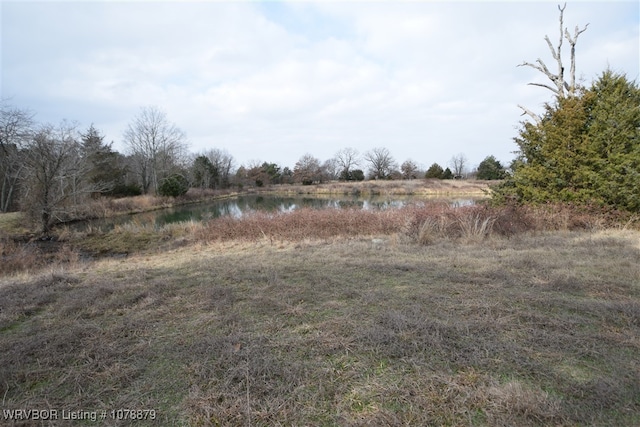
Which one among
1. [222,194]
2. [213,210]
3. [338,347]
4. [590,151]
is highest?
[590,151]

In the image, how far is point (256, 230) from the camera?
39.3 feet

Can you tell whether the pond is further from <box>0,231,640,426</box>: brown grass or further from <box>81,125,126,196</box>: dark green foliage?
<box>0,231,640,426</box>: brown grass

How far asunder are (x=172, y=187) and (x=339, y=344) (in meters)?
33.1

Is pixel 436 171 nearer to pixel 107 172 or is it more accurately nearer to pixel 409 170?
pixel 409 170

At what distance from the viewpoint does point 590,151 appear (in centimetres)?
1032

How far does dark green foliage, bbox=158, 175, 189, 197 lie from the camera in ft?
103

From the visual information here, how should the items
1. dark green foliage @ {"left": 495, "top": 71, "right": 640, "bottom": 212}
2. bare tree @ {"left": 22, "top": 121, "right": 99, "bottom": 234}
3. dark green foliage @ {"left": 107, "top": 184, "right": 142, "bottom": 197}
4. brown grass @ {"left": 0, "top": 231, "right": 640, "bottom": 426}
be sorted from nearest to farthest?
brown grass @ {"left": 0, "top": 231, "right": 640, "bottom": 426} → dark green foliage @ {"left": 495, "top": 71, "right": 640, "bottom": 212} → bare tree @ {"left": 22, "top": 121, "right": 99, "bottom": 234} → dark green foliage @ {"left": 107, "top": 184, "right": 142, "bottom": 197}

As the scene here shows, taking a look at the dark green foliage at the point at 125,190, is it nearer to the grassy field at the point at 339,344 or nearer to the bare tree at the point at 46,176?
the bare tree at the point at 46,176

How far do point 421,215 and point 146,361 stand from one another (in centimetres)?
942

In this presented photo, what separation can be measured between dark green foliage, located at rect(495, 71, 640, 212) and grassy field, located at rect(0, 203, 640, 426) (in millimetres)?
5688

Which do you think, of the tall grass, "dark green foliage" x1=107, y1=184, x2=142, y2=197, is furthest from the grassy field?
"dark green foliage" x1=107, y1=184, x2=142, y2=197

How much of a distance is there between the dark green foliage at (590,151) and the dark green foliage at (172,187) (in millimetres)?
29864

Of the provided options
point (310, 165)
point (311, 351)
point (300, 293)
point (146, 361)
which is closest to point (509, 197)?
point (300, 293)

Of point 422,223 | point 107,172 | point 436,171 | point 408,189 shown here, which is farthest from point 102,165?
point 436,171
